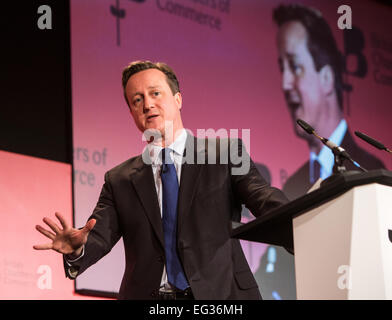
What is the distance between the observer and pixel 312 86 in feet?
15.4

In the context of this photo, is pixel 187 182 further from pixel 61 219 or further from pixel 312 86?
Answer: pixel 312 86

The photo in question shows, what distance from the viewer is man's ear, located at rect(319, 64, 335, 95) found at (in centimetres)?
475

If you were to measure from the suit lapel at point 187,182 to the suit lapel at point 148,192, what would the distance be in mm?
80

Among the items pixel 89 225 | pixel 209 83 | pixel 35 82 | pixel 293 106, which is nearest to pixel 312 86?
pixel 293 106

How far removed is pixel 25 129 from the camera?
3625 millimetres

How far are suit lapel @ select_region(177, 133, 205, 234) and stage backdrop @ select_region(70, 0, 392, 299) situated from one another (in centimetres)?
119

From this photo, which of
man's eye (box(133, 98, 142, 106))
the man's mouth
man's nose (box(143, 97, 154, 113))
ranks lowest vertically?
man's nose (box(143, 97, 154, 113))

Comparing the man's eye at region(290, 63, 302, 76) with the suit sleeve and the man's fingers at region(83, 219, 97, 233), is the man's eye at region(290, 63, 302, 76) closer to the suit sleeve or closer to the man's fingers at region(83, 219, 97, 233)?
the suit sleeve

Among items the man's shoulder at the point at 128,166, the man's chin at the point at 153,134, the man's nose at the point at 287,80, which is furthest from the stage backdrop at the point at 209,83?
the man's chin at the point at 153,134

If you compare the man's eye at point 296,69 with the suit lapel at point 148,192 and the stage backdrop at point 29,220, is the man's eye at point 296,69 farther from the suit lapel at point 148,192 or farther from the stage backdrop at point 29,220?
the suit lapel at point 148,192

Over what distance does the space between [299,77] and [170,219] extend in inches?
101

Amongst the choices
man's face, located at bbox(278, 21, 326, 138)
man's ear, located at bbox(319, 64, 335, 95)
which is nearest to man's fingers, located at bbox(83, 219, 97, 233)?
man's face, located at bbox(278, 21, 326, 138)

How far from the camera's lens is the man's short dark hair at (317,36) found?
4770mm

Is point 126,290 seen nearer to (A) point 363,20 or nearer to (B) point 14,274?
(B) point 14,274
